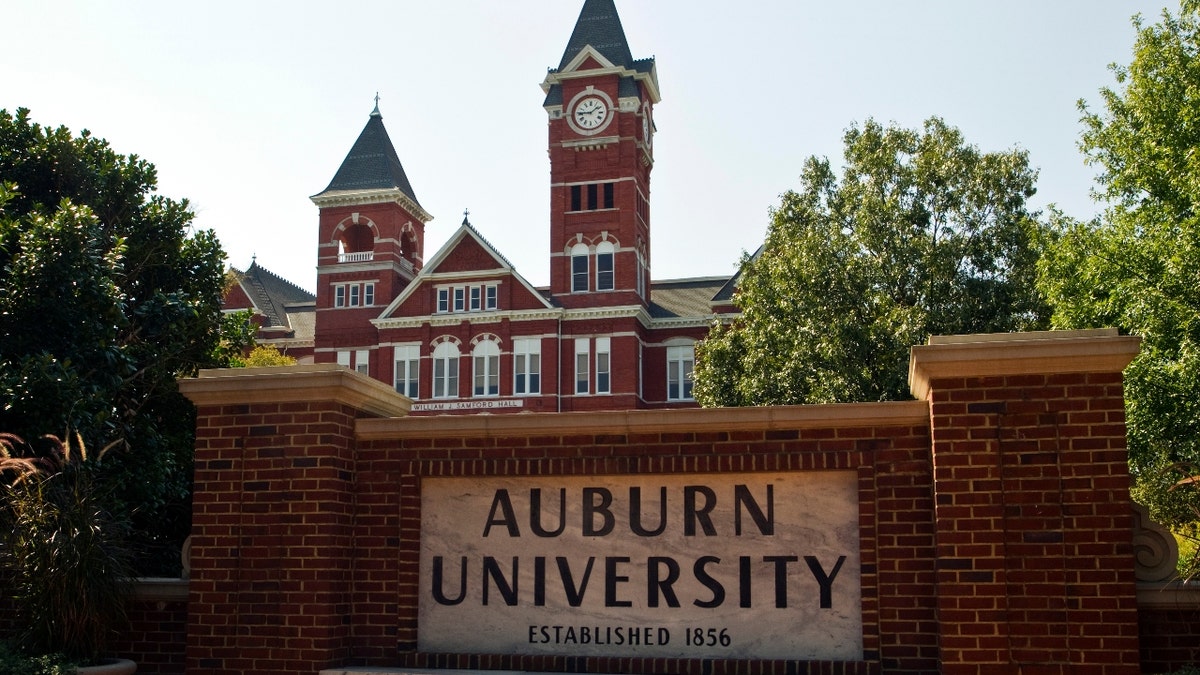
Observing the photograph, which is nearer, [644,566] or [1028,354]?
[1028,354]

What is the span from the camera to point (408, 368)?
54719 mm

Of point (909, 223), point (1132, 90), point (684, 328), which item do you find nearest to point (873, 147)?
point (909, 223)

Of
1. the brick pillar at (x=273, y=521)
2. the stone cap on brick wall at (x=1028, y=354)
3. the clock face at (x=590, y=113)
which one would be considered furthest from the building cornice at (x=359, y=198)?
the stone cap on brick wall at (x=1028, y=354)

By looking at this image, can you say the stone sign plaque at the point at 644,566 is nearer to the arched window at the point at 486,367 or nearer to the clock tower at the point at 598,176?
the clock tower at the point at 598,176

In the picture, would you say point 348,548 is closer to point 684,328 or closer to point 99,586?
Result: point 99,586

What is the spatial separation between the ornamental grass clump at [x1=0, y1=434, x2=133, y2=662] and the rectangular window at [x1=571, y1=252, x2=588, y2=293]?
149ft

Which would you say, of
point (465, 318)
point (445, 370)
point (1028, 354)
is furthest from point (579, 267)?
point (1028, 354)

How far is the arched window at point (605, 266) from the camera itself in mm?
52938

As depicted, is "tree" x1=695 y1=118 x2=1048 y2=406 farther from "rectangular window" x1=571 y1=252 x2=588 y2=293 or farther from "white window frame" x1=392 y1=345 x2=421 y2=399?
"white window frame" x1=392 y1=345 x2=421 y2=399

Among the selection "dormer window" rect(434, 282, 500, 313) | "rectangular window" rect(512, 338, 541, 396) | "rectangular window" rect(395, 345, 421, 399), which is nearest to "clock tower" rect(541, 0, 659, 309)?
"rectangular window" rect(512, 338, 541, 396)

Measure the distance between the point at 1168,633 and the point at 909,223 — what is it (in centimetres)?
2476

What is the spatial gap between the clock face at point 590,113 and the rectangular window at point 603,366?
35.3ft

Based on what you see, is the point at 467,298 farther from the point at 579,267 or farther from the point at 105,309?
the point at 105,309

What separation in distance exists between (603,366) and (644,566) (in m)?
44.5
